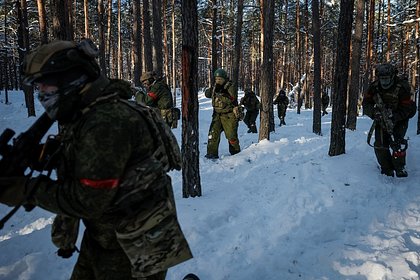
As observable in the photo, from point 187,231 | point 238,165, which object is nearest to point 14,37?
point 238,165

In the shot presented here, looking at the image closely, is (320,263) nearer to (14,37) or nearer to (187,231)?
(187,231)

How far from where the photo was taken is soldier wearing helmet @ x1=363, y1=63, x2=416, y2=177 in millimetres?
6320

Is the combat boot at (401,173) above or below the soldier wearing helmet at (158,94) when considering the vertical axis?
below

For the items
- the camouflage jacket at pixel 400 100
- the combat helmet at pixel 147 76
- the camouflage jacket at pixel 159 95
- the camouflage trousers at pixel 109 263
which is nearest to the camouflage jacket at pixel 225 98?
the camouflage jacket at pixel 159 95

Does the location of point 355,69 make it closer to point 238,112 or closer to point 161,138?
point 238,112

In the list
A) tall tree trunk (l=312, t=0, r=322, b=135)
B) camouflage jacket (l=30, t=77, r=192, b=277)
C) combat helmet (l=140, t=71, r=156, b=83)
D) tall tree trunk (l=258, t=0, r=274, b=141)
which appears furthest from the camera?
tall tree trunk (l=312, t=0, r=322, b=135)

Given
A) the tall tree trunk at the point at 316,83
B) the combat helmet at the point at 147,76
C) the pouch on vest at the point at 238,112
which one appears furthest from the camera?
the tall tree trunk at the point at 316,83

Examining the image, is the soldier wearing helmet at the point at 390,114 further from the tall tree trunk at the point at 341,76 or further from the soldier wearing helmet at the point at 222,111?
the soldier wearing helmet at the point at 222,111

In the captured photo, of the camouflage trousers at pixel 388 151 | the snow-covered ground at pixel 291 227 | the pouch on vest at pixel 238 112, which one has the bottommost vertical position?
the snow-covered ground at pixel 291 227

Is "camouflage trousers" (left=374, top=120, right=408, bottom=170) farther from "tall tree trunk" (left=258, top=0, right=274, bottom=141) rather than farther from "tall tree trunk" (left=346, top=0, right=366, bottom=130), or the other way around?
"tall tree trunk" (left=346, top=0, right=366, bottom=130)

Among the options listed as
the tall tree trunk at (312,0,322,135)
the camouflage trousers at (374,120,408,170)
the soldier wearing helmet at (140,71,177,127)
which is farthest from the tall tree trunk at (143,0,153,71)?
the camouflage trousers at (374,120,408,170)

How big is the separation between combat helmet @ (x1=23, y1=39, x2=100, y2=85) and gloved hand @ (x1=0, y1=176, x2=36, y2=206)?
1.77 feet

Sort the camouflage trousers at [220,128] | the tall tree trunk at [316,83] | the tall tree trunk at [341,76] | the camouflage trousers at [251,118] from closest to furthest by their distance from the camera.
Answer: the tall tree trunk at [341,76] → the camouflage trousers at [220,128] → the camouflage trousers at [251,118] → the tall tree trunk at [316,83]

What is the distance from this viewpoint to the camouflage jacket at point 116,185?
5.57ft
